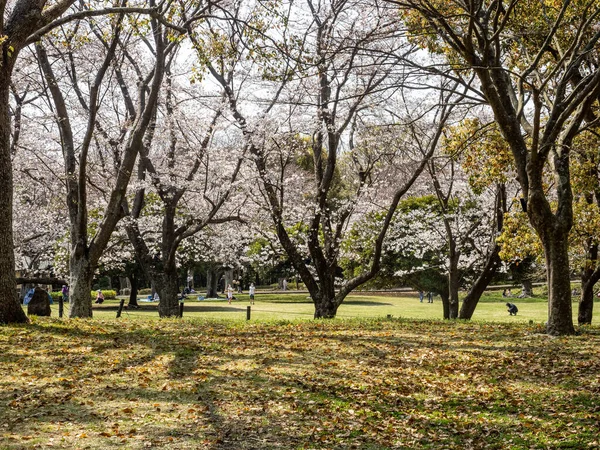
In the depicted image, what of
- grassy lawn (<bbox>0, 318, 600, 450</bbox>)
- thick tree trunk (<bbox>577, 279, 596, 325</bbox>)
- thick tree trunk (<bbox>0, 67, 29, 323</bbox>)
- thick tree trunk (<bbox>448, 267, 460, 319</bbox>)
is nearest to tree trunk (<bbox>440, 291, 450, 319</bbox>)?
thick tree trunk (<bbox>448, 267, 460, 319</bbox>)

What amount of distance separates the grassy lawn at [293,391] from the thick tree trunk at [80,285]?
347 centimetres

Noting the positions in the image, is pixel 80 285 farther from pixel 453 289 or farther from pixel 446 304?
pixel 446 304

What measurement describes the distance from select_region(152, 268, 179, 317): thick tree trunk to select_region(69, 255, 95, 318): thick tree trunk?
3.70m

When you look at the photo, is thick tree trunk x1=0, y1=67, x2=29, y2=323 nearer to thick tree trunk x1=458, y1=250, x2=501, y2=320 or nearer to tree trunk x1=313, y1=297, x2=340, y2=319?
tree trunk x1=313, y1=297, x2=340, y2=319

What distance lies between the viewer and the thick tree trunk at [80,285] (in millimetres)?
14164

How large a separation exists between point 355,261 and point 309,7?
15591 mm

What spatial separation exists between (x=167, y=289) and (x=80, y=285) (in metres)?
4.33

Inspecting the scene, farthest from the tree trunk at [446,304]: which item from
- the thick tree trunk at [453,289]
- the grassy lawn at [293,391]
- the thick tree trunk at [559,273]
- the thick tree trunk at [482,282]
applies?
the grassy lawn at [293,391]

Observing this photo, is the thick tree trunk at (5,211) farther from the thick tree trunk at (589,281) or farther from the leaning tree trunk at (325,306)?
the thick tree trunk at (589,281)

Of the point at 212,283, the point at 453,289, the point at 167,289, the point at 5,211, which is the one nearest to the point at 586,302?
the point at 453,289

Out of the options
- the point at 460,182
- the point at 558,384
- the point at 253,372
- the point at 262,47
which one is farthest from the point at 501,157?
the point at 460,182

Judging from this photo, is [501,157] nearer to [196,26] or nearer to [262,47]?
[262,47]

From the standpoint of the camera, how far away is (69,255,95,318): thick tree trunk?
1416cm

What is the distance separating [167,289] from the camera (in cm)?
1838
